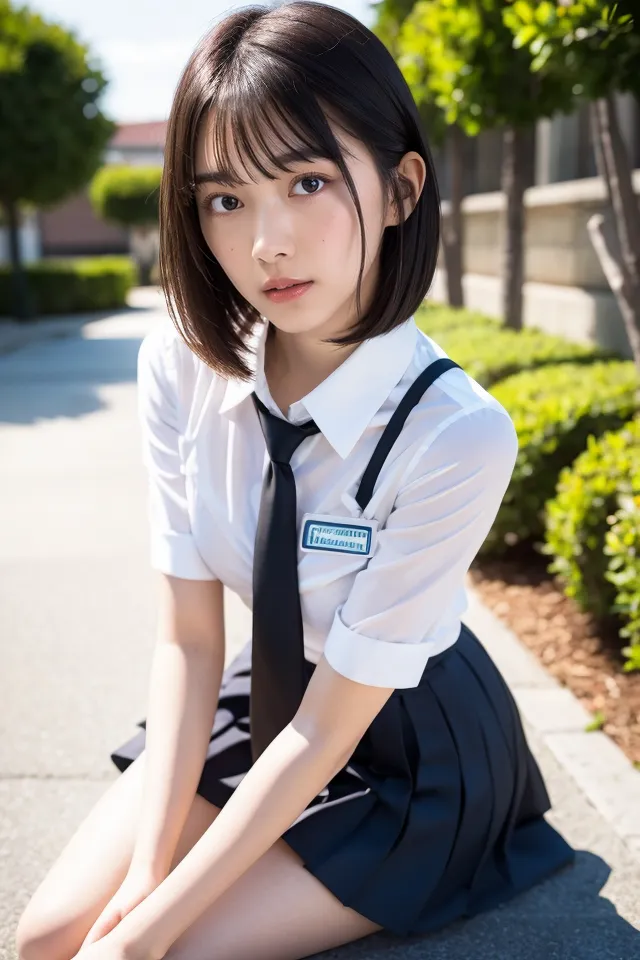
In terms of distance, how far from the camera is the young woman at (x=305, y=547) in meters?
1.68

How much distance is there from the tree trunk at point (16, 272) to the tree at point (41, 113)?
0.02 meters

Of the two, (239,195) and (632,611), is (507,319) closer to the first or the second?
(632,611)

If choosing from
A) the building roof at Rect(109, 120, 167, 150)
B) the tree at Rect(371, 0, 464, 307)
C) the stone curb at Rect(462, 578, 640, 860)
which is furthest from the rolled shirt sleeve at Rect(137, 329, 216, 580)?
the building roof at Rect(109, 120, 167, 150)

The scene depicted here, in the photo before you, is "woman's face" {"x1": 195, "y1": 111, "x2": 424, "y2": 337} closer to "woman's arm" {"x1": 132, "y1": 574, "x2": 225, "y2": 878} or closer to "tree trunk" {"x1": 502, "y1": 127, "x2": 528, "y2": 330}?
"woman's arm" {"x1": 132, "y1": 574, "x2": 225, "y2": 878}

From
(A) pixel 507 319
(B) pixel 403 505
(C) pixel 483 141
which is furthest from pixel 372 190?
(C) pixel 483 141

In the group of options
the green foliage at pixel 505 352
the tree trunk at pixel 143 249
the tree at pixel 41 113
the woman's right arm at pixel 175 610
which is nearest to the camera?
the woman's right arm at pixel 175 610

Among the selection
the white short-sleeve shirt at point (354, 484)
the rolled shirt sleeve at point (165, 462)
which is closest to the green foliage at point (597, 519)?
the white short-sleeve shirt at point (354, 484)

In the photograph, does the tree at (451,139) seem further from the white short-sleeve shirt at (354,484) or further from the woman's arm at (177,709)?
the woman's arm at (177,709)

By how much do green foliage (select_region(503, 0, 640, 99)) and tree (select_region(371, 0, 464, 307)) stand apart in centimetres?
538

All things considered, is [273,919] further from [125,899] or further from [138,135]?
[138,135]

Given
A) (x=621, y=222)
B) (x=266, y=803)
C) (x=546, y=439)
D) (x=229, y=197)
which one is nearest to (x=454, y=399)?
(x=229, y=197)

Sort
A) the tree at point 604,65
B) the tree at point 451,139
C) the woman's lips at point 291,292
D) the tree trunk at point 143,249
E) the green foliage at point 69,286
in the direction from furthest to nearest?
the tree trunk at point 143,249
the green foliage at point 69,286
the tree at point 451,139
the tree at point 604,65
the woman's lips at point 291,292

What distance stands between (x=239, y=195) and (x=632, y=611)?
1.82 m

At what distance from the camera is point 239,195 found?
1724mm
